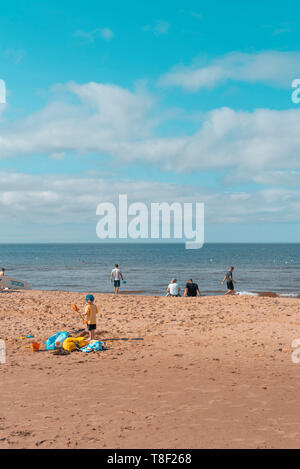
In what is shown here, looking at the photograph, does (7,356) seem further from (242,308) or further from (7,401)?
(242,308)

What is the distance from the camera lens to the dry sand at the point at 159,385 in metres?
5.79

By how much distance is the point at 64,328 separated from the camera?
13148 millimetres

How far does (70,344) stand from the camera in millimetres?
10742

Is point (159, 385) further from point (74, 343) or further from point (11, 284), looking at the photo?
point (11, 284)

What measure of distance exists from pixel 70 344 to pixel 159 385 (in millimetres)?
3652

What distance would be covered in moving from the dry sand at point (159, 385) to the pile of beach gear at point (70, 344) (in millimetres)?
307

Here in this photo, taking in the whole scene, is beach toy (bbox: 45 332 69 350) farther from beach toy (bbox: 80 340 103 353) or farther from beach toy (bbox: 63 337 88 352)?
beach toy (bbox: 80 340 103 353)

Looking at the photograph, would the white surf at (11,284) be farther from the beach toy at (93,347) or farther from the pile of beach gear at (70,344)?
the beach toy at (93,347)

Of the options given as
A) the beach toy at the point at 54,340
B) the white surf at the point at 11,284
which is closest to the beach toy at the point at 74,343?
the beach toy at the point at 54,340

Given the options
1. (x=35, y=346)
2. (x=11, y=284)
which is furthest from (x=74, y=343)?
(x=11, y=284)

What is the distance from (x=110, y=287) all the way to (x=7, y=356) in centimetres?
2402

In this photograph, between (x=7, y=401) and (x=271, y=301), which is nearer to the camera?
(x=7, y=401)
